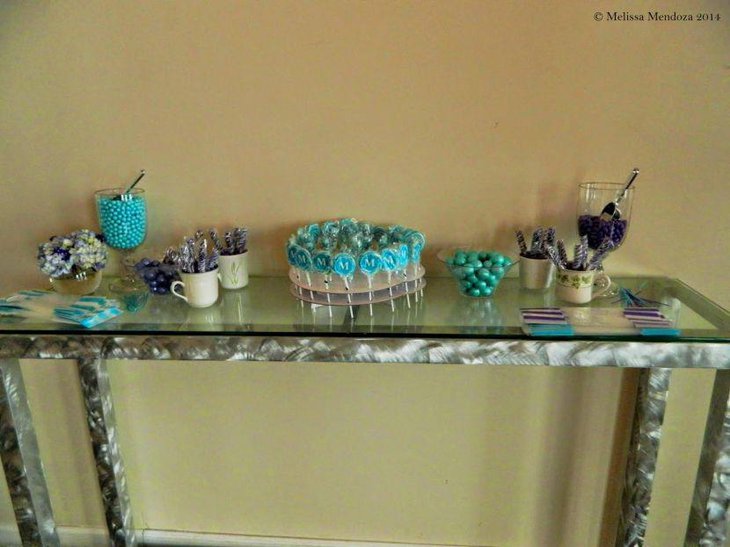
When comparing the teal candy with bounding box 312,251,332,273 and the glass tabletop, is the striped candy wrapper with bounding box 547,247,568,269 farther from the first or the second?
the teal candy with bounding box 312,251,332,273

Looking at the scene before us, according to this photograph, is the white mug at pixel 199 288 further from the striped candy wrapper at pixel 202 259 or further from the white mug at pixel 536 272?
the white mug at pixel 536 272

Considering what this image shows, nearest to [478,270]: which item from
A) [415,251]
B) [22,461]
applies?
[415,251]

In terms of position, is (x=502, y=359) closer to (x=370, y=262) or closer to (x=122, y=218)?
(x=370, y=262)

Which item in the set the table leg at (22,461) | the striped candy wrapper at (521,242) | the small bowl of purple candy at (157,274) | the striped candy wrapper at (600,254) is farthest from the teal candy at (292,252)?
the table leg at (22,461)

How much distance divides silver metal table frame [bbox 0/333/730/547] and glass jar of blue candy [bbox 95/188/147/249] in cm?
23

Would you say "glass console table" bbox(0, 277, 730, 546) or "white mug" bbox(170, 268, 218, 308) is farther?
"white mug" bbox(170, 268, 218, 308)

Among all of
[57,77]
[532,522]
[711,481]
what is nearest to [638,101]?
[711,481]

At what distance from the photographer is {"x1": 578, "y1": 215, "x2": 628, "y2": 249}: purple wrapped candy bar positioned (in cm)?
97

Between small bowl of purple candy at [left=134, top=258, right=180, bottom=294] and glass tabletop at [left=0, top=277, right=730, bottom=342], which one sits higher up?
small bowl of purple candy at [left=134, top=258, right=180, bottom=294]

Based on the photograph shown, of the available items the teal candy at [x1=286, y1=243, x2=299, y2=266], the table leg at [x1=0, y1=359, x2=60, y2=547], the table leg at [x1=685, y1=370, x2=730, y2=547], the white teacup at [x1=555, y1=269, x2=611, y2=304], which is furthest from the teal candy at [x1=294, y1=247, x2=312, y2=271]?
the table leg at [x1=685, y1=370, x2=730, y2=547]

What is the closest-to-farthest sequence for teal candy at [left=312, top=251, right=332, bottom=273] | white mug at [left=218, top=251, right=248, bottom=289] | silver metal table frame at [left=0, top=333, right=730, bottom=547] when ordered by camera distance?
1. silver metal table frame at [left=0, top=333, right=730, bottom=547]
2. teal candy at [left=312, top=251, right=332, bottom=273]
3. white mug at [left=218, top=251, right=248, bottom=289]

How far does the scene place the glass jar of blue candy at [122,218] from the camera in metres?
1.04

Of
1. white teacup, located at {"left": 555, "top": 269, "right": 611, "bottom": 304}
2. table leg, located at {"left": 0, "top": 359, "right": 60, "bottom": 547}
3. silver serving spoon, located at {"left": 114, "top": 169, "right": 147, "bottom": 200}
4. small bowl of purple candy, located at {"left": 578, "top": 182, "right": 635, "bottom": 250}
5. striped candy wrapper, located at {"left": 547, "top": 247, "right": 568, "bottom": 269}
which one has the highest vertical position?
silver serving spoon, located at {"left": 114, "top": 169, "right": 147, "bottom": 200}

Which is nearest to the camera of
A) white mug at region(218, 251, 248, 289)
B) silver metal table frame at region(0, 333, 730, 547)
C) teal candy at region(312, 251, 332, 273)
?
silver metal table frame at region(0, 333, 730, 547)
